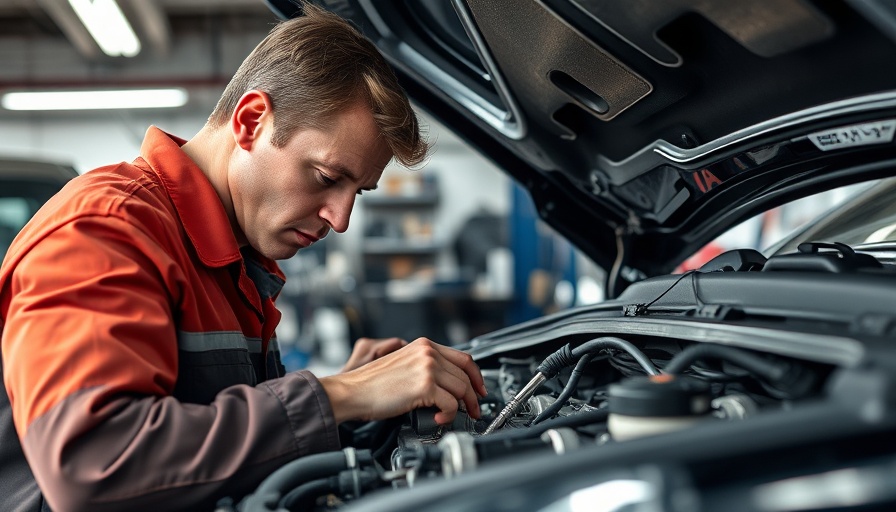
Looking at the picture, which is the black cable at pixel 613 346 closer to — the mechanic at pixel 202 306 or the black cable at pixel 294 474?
the mechanic at pixel 202 306

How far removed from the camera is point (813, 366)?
74 cm

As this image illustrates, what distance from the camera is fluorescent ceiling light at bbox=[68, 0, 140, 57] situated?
513 cm

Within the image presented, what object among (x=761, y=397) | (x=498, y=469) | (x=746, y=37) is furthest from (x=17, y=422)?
(x=746, y=37)

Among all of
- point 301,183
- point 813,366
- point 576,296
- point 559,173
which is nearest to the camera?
point 813,366

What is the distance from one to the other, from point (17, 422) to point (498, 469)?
60 cm

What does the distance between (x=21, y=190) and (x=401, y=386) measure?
214 cm

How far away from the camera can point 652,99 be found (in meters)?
1.21

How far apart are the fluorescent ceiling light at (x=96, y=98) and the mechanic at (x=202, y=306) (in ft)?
22.8

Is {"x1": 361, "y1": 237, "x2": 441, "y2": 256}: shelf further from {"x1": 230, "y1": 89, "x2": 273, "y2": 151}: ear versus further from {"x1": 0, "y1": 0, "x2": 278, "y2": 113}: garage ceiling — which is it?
{"x1": 230, "y1": 89, "x2": 273, "y2": 151}: ear

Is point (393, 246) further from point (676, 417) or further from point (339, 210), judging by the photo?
point (676, 417)

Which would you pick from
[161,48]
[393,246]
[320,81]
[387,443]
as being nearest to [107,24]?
[161,48]

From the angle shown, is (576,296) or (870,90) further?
(576,296)

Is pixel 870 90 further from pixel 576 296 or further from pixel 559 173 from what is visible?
pixel 576 296

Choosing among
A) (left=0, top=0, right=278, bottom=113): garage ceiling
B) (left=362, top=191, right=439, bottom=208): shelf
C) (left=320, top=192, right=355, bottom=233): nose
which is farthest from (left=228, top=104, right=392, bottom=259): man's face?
(left=362, top=191, right=439, bottom=208): shelf
